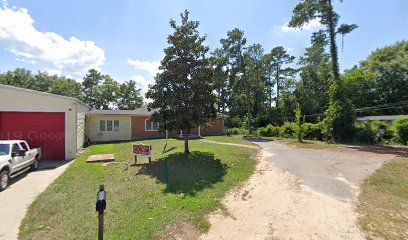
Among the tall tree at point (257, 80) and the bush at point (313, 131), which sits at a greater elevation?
the tall tree at point (257, 80)

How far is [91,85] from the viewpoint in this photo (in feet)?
165

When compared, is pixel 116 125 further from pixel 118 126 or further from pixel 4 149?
pixel 4 149

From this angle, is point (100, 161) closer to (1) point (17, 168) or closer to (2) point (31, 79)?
(1) point (17, 168)

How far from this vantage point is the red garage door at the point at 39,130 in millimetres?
11750

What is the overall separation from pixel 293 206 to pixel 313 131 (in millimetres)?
21482

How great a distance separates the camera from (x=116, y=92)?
49125 millimetres

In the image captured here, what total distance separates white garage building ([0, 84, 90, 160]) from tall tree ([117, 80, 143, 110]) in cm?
3816

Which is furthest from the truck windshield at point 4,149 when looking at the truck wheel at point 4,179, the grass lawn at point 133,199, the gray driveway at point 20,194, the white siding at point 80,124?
the white siding at point 80,124

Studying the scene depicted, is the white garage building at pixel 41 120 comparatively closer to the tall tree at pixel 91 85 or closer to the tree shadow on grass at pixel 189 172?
the tree shadow on grass at pixel 189 172

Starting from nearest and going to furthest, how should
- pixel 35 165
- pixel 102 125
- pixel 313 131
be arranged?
pixel 35 165
pixel 102 125
pixel 313 131

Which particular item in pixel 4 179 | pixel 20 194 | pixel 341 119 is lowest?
pixel 20 194

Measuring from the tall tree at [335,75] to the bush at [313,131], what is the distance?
1778 mm

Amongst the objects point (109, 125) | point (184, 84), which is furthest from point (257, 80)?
point (184, 84)

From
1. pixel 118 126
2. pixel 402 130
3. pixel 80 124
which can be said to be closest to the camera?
pixel 80 124
